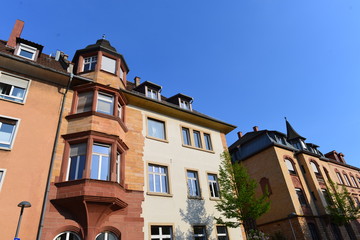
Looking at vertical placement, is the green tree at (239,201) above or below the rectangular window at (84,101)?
below

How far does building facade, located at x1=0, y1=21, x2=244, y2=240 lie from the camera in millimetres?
10469

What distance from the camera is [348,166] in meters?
37.6

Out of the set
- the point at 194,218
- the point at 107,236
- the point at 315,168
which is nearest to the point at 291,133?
the point at 315,168

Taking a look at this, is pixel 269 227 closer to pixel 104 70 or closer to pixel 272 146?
pixel 272 146

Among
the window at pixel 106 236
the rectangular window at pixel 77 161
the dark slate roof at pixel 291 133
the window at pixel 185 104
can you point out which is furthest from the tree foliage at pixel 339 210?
the rectangular window at pixel 77 161

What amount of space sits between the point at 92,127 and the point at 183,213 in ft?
23.0

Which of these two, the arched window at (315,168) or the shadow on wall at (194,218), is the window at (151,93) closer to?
the shadow on wall at (194,218)

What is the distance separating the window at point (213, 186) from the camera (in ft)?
52.9

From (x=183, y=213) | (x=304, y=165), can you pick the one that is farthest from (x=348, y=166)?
(x=183, y=213)

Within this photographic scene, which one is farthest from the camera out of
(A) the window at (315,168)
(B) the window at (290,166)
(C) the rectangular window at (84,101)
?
(A) the window at (315,168)

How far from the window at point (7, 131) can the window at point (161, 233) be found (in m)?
7.98

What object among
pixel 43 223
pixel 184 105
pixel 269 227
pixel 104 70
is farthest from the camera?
pixel 269 227

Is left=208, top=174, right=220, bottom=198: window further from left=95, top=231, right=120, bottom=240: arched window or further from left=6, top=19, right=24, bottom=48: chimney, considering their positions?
left=6, top=19, right=24, bottom=48: chimney

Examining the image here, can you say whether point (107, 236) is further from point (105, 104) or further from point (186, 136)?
point (186, 136)
